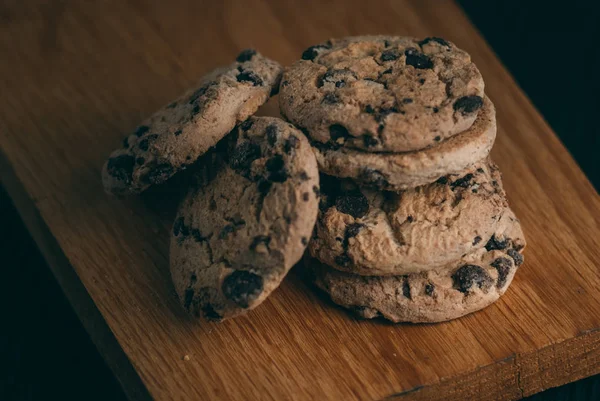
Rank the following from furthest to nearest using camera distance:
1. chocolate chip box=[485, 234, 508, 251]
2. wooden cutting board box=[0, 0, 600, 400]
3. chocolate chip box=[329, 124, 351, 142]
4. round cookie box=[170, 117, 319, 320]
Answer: chocolate chip box=[485, 234, 508, 251]
wooden cutting board box=[0, 0, 600, 400]
chocolate chip box=[329, 124, 351, 142]
round cookie box=[170, 117, 319, 320]

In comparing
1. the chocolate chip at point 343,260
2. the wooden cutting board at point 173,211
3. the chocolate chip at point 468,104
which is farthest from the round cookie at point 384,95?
the wooden cutting board at point 173,211

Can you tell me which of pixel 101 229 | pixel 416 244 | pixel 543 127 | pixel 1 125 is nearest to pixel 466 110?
pixel 416 244

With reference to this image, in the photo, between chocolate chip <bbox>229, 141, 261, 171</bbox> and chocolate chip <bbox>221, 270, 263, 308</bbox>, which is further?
chocolate chip <bbox>229, 141, 261, 171</bbox>

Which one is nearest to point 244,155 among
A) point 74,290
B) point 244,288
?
point 244,288

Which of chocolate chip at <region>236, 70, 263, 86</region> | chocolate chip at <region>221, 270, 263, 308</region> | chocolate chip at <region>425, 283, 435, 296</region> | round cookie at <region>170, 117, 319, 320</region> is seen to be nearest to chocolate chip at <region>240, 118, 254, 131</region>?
round cookie at <region>170, 117, 319, 320</region>

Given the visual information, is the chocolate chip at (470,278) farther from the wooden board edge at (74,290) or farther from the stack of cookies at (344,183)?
the wooden board edge at (74,290)

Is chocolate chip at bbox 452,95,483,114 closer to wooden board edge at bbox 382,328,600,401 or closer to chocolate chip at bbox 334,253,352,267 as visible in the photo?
chocolate chip at bbox 334,253,352,267

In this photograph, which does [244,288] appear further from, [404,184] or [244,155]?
[404,184]
